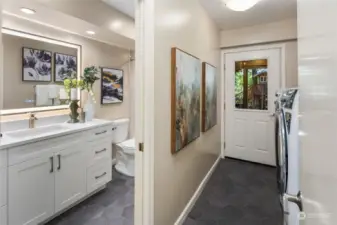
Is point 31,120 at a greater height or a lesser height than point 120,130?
greater

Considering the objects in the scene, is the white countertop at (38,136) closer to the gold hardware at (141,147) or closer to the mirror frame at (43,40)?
the mirror frame at (43,40)

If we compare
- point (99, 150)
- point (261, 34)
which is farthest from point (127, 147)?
point (261, 34)

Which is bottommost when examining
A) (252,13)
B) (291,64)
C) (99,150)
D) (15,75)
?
(99,150)

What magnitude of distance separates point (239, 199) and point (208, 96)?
1.38m

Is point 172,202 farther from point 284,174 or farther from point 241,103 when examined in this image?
point 241,103

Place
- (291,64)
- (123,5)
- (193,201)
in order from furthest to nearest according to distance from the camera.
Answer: (291,64) → (123,5) → (193,201)

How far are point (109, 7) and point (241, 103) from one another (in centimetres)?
279

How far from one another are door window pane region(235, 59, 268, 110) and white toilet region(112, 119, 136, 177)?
2122 millimetres

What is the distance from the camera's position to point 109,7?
8.92 feet

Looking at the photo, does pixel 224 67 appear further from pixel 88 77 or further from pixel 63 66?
pixel 63 66

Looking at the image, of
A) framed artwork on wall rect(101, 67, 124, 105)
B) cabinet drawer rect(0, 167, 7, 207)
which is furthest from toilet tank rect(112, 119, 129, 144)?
cabinet drawer rect(0, 167, 7, 207)

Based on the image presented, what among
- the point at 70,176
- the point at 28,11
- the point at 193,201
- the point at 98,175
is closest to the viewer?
the point at 28,11

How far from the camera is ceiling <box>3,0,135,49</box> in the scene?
6.86 ft

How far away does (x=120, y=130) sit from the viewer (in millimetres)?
3836
